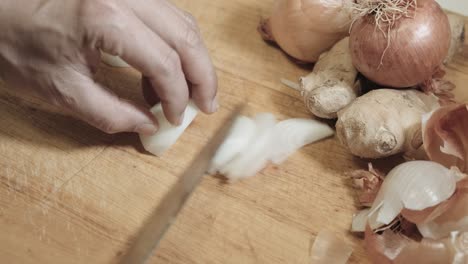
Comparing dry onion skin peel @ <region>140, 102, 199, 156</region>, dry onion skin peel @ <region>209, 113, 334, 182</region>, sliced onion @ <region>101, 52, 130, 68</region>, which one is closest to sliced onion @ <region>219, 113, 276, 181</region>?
dry onion skin peel @ <region>209, 113, 334, 182</region>

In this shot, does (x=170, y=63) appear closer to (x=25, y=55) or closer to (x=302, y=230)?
(x=25, y=55)

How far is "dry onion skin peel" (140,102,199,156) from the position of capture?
39.4 inches

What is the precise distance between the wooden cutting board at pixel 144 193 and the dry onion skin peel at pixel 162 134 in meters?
0.02

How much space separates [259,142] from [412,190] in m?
0.29

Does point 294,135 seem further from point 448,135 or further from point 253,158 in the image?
point 448,135

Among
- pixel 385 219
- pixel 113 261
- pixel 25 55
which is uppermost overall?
pixel 25 55

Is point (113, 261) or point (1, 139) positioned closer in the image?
point (113, 261)

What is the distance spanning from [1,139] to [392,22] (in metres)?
0.75

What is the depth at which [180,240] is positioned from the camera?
900 millimetres

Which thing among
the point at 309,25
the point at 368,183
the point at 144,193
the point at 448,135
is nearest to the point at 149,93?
the point at 144,193

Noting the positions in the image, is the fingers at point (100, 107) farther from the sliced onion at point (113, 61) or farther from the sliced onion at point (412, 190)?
the sliced onion at point (412, 190)

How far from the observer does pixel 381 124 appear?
36.4 inches

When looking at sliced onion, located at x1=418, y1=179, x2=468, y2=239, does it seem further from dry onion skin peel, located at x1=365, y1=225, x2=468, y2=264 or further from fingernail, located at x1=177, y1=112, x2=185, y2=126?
fingernail, located at x1=177, y1=112, x2=185, y2=126

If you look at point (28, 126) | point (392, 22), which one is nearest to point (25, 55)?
point (28, 126)
